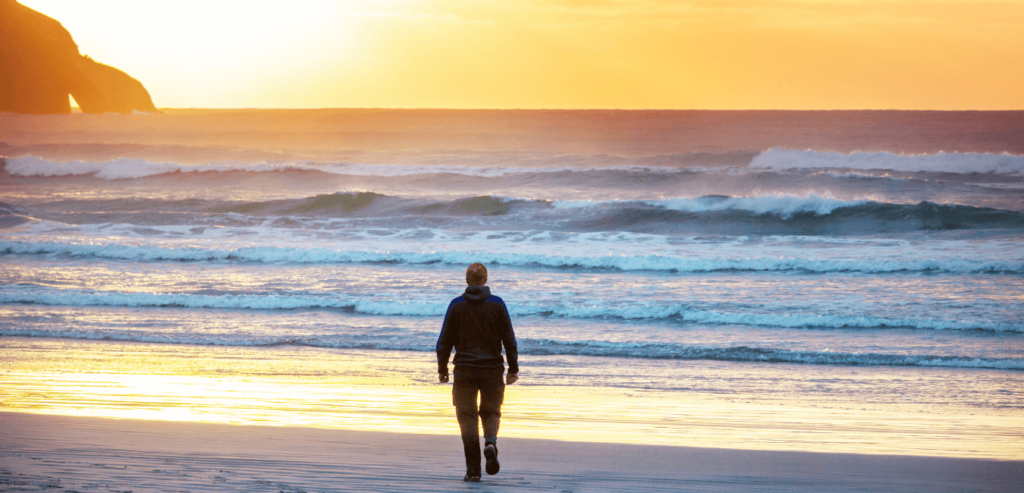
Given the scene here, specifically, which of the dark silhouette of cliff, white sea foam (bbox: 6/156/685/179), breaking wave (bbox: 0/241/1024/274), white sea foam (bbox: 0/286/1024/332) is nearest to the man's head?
white sea foam (bbox: 0/286/1024/332)

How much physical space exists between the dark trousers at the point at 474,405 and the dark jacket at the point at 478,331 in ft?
0.19

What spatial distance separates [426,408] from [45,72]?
117 meters

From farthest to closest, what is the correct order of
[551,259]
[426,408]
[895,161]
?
[895,161], [551,259], [426,408]

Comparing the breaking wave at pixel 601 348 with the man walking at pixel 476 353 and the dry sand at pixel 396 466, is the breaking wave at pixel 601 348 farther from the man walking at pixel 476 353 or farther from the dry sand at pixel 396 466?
the man walking at pixel 476 353

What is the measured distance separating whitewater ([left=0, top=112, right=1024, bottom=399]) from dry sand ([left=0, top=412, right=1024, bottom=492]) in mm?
2650

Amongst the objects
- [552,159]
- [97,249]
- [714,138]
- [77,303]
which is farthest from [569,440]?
[714,138]

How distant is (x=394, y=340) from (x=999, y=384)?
6.67 meters

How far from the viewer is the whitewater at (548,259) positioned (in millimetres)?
9750

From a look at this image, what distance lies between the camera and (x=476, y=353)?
4328mm

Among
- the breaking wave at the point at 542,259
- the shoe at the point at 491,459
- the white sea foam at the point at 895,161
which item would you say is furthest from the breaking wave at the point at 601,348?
the white sea foam at the point at 895,161

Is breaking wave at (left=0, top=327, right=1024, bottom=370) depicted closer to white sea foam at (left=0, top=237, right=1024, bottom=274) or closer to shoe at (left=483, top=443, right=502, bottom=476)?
shoe at (left=483, top=443, right=502, bottom=476)

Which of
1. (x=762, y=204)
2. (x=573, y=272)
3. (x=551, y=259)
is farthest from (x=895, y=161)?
(x=573, y=272)

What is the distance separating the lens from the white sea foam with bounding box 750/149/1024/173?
3678 cm

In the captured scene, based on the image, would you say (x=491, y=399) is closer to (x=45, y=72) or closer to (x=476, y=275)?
(x=476, y=275)
